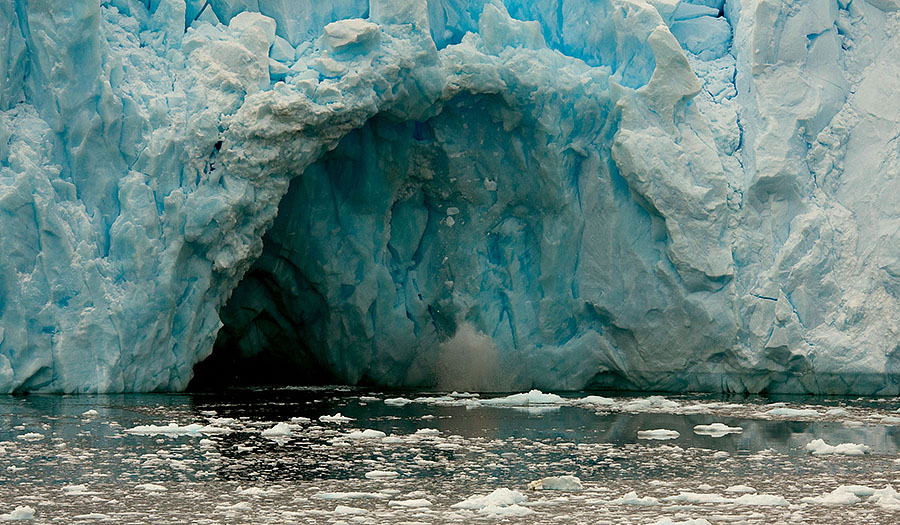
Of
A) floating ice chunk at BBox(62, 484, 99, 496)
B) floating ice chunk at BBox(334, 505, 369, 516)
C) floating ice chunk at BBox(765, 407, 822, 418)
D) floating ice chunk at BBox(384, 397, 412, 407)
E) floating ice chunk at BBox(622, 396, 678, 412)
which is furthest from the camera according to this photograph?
floating ice chunk at BBox(384, 397, 412, 407)

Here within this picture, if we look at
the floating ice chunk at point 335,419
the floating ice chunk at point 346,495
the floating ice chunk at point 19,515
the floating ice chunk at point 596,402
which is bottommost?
the floating ice chunk at point 19,515

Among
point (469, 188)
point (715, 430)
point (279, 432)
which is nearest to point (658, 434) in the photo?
point (715, 430)

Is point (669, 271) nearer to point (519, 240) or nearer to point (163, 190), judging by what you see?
point (519, 240)

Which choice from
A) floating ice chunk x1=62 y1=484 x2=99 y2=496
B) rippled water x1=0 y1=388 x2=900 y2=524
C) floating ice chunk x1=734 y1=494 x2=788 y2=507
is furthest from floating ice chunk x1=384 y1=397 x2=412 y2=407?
floating ice chunk x1=734 y1=494 x2=788 y2=507

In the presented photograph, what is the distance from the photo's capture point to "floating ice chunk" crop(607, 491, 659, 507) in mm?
4934

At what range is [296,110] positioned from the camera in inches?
449

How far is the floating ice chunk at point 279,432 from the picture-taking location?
7.46m

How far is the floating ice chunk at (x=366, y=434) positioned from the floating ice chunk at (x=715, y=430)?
95.2 inches

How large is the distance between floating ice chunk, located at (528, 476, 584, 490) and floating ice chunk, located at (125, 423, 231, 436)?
2967mm

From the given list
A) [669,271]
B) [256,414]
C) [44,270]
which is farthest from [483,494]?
[669,271]

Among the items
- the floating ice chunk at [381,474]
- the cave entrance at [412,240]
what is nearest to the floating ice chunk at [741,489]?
the floating ice chunk at [381,474]

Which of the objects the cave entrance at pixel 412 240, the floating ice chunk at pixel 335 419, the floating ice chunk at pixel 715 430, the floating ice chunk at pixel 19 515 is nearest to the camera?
the floating ice chunk at pixel 19 515

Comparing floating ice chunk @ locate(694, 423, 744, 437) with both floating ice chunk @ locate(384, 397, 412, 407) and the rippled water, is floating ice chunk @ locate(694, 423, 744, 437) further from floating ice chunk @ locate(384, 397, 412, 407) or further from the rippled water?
floating ice chunk @ locate(384, 397, 412, 407)

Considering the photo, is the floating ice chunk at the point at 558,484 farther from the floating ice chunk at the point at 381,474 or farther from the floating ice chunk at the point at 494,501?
the floating ice chunk at the point at 381,474
